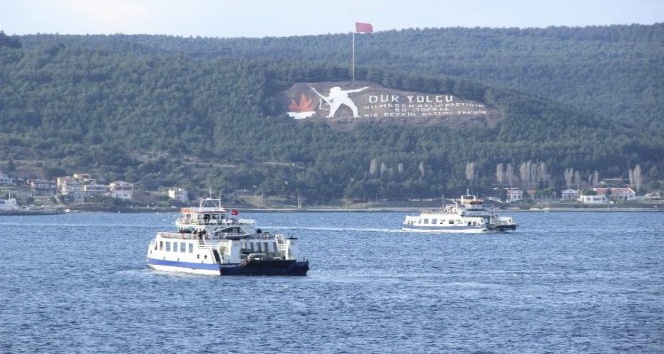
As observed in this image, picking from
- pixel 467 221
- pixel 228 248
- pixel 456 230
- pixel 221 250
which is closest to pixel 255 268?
pixel 228 248

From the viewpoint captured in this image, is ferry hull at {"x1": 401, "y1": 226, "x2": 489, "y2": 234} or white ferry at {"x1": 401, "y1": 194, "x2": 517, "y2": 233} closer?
ferry hull at {"x1": 401, "y1": 226, "x2": 489, "y2": 234}

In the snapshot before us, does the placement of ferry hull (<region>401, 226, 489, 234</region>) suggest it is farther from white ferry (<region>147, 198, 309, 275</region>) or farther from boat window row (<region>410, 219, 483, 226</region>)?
white ferry (<region>147, 198, 309, 275</region>)

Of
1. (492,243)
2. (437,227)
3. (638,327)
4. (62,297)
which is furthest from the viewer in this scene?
(437,227)

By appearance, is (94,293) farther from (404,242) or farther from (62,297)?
(404,242)

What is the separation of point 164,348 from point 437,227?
329 feet

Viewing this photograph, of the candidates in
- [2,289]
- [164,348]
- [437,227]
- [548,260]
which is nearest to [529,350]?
[164,348]

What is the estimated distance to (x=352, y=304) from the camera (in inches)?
3238

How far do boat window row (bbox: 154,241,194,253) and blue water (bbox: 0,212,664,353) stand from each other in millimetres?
1844

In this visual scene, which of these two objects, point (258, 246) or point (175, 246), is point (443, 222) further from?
point (258, 246)

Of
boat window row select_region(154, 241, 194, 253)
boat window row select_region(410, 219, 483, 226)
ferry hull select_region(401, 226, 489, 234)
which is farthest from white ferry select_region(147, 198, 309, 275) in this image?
boat window row select_region(410, 219, 483, 226)

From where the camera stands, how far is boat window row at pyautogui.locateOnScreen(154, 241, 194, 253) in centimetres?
9738

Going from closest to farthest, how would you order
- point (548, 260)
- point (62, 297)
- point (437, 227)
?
point (62, 297), point (548, 260), point (437, 227)

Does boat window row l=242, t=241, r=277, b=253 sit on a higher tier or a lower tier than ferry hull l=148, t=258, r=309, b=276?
higher

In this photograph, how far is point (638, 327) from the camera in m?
72.8
